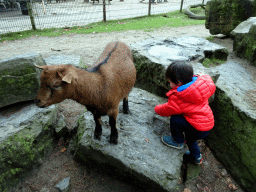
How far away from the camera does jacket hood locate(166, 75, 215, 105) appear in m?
2.57

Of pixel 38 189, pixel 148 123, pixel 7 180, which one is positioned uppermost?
pixel 148 123

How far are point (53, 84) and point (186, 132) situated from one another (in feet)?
6.63

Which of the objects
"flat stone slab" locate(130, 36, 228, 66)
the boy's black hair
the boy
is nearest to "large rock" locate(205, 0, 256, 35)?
"flat stone slab" locate(130, 36, 228, 66)

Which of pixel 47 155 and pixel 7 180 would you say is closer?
pixel 7 180

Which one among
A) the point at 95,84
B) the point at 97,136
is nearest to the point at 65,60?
the point at 97,136

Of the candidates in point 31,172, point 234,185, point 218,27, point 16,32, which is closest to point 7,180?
point 31,172

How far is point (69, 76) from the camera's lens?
2133 millimetres

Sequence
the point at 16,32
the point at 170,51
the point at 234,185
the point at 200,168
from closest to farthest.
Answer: the point at 234,185
the point at 200,168
the point at 170,51
the point at 16,32

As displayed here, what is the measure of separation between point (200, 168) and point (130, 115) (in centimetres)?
152

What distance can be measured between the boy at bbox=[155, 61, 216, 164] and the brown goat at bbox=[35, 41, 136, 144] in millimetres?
710

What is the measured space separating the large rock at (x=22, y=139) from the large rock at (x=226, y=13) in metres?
6.76

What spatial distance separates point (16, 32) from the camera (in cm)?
1013

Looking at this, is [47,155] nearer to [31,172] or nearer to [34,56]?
[31,172]

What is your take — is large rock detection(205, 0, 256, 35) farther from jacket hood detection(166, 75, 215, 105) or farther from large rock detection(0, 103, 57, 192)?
large rock detection(0, 103, 57, 192)
